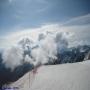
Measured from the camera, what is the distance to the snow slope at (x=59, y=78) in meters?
2.31

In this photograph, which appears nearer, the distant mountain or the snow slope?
the snow slope

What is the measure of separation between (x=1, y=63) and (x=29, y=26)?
2.23 feet

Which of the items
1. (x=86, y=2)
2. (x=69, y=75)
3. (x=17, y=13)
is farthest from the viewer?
(x=17, y=13)

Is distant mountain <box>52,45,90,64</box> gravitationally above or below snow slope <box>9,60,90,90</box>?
above

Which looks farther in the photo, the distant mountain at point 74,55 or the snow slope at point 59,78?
the distant mountain at point 74,55

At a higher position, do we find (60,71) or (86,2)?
(86,2)

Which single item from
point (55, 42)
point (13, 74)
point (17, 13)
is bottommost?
point (13, 74)

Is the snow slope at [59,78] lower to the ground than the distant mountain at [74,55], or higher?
lower

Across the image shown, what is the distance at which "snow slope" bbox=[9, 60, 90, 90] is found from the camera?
7.59 feet

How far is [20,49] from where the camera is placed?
2.66 m

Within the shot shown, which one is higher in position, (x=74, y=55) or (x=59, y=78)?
(x=74, y=55)

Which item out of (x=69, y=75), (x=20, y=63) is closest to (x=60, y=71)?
(x=69, y=75)

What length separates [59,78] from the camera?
95.0 inches

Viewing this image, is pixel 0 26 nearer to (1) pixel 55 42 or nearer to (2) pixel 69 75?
(1) pixel 55 42
